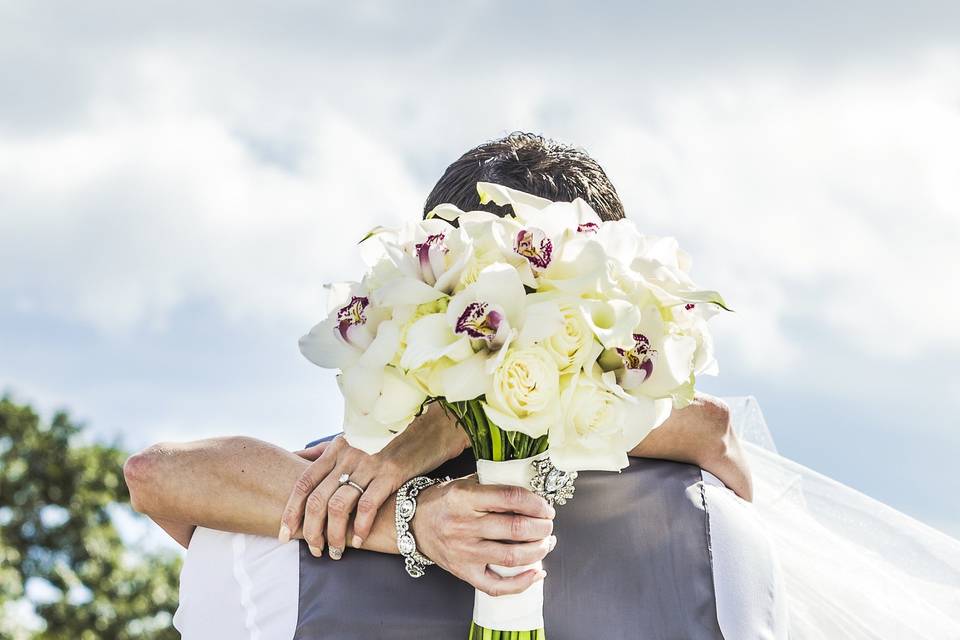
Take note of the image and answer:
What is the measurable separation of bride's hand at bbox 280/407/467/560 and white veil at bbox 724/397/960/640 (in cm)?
114

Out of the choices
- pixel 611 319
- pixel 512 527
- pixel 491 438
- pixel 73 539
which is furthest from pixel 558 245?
pixel 73 539

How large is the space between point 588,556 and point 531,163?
1.10 metres

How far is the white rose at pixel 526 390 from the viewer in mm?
1533

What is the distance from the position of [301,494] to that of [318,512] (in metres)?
0.07

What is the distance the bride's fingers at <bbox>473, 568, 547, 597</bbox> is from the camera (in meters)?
1.76

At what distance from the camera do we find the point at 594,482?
2.26 m

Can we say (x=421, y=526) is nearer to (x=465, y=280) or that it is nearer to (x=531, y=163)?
(x=465, y=280)

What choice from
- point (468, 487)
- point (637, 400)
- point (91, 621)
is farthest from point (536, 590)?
point (91, 621)

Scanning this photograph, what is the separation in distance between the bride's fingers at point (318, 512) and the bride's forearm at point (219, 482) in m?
0.07

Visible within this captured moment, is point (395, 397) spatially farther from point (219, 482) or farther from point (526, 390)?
point (219, 482)

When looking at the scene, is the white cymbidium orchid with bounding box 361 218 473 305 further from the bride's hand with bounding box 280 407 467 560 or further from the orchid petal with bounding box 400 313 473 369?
the bride's hand with bounding box 280 407 467 560

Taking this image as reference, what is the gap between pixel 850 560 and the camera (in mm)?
3125

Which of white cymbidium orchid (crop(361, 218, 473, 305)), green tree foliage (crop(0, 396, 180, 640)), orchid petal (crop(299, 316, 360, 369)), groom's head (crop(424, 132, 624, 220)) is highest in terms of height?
green tree foliage (crop(0, 396, 180, 640))

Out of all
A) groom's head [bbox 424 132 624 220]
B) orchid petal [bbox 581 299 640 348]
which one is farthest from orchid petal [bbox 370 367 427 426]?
groom's head [bbox 424 132 624 220]
